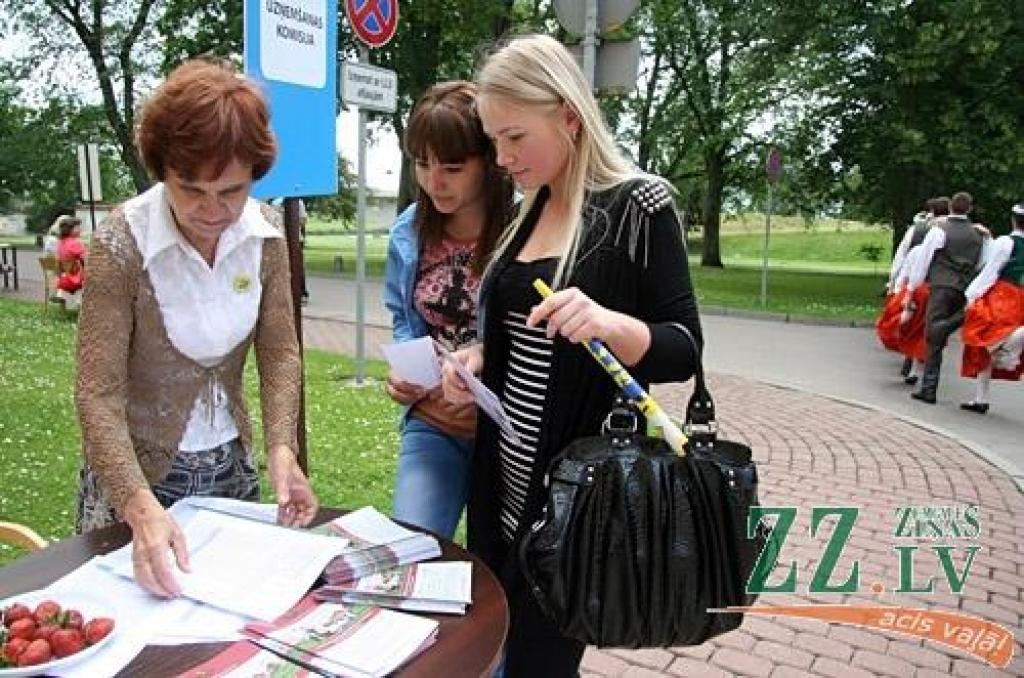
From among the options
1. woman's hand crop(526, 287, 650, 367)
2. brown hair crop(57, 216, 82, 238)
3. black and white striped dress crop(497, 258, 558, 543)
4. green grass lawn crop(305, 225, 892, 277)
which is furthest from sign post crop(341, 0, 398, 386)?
green grass lawn crop(305, 225, 892, 277)

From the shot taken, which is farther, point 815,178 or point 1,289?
point 815,178

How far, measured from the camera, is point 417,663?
1.35 m

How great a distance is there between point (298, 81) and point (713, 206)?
958 inches

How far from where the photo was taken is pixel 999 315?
22.8 ft

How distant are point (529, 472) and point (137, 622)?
0.80 m

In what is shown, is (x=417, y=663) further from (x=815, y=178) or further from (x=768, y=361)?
(x=815, y=178)

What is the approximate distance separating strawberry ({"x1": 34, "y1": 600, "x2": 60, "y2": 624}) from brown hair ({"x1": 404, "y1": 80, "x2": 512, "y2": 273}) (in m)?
1.20

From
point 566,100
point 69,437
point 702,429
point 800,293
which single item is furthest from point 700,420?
point 800,293

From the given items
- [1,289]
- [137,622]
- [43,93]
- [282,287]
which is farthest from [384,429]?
[43,93]

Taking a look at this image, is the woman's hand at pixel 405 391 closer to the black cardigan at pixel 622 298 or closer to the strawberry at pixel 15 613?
the black cardigan at pixel 622 298

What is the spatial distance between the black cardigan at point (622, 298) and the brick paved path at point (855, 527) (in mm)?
1549

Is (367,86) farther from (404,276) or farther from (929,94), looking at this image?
(929,94)

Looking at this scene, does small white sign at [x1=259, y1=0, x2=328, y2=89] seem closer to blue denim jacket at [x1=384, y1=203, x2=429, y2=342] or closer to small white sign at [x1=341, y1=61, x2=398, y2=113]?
blue denim jacket at [x1=384, y1=203, x2=429, y2=342]

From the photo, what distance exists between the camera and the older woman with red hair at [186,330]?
157cm
